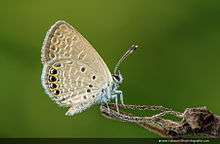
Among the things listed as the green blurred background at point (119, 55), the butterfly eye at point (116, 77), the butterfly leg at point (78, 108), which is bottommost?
the butterfly leg at point (78, 108)

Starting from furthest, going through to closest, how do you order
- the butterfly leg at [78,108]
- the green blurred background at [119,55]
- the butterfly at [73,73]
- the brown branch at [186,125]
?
the green blurred background at [119,55] → the butterfly at [73,73] → the butterfly leg at [78,108] → the brown branch at [186,125]

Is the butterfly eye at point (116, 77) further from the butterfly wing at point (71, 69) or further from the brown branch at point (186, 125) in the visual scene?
the brown branch at point (186, 125)

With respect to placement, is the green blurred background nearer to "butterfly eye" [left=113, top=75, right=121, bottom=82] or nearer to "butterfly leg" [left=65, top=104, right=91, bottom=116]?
"butterfly eye" [left=113, top=75, right=121, bottom=82]

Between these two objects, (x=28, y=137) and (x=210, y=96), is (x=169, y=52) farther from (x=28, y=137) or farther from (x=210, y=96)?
(x=28, y=137)

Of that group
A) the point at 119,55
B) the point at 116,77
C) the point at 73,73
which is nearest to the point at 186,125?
the point at 116,77

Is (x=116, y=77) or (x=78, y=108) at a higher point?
(x=116, y=77)

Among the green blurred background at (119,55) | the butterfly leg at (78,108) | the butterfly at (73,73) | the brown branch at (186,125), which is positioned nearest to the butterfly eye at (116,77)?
the butterfly at (73,73)

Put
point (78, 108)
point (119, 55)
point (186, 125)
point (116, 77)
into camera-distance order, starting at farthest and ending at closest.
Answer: point (119, 55), point (116, 77), point (78, 108), point (186, 125)

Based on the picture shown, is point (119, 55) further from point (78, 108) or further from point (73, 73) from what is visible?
point (78, 108)
